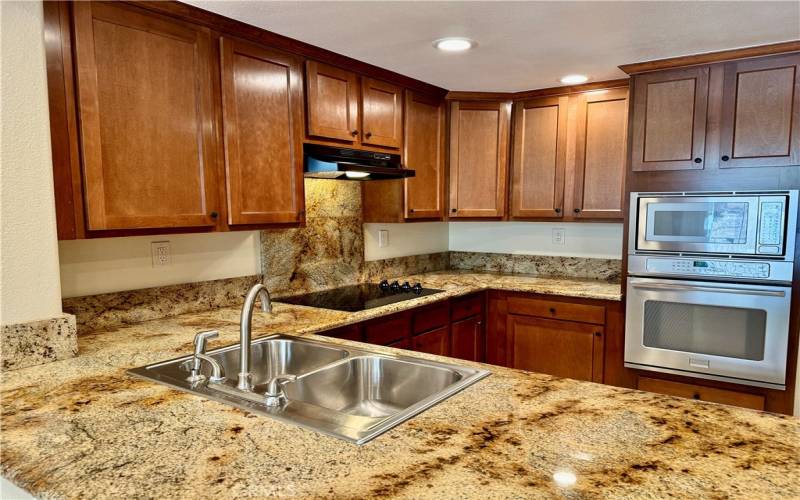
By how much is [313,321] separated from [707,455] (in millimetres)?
1528

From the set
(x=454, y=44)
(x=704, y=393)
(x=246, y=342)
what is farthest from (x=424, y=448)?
(x=704, y=393)

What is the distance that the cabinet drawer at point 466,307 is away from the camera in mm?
3016

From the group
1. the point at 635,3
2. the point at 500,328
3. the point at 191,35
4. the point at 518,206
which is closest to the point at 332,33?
the point at 191,35

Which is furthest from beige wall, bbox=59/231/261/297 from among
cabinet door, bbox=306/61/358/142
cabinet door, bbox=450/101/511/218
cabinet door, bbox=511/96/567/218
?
cabinet door, bbox=511/96/567/218

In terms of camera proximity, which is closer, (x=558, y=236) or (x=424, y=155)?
(x=424, y=155)

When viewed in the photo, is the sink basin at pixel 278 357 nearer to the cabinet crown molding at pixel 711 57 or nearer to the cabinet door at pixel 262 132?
the cabinet door at pixel 262 132

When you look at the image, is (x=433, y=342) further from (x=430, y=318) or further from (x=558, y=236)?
(x=558, y=236)

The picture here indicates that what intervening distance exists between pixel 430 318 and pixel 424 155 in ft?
3.78

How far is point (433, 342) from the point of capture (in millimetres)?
2854

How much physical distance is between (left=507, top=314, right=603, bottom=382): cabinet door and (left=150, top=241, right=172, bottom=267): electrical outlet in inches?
81.9

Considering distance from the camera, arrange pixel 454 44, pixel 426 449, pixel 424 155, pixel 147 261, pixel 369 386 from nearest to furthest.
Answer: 1. pixel 426 449
2. pixel 369 386
3. pixel 147 261
4. pixel 454 44
5. pixel 424 155

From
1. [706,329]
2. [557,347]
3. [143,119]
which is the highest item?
[143,119]

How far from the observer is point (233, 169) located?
6.98ft

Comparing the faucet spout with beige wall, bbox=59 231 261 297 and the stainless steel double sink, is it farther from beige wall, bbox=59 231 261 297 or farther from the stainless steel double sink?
beige wall, bbox=59 231 261 297
